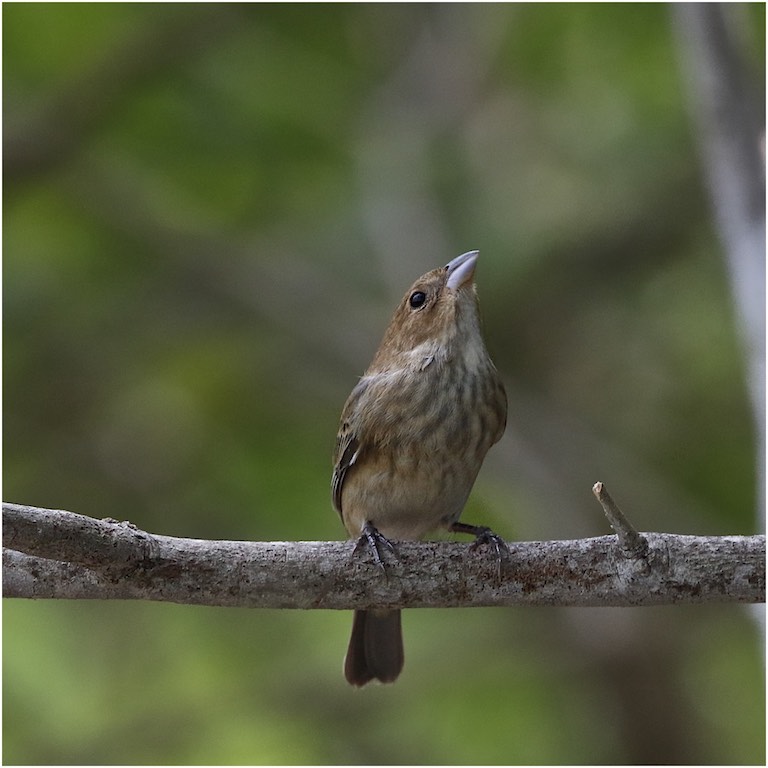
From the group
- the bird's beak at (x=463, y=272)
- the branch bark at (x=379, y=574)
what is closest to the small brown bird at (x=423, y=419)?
the bird's beak at (x=463, y=272)

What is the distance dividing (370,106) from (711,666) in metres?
3.60

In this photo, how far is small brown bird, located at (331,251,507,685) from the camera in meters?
3.88

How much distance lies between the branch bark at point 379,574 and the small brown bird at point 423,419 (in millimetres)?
679

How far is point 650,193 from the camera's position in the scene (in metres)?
6.03

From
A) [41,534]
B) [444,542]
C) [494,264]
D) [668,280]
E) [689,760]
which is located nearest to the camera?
[41,534]

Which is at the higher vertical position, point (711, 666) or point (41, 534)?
point (711, 666)

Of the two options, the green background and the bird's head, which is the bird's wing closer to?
the bird's head

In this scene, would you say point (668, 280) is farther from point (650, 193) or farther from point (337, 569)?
point (337, 569)

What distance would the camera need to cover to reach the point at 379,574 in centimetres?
311

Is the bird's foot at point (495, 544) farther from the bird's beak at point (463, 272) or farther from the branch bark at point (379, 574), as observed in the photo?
the bird's beak at point (463, 272)

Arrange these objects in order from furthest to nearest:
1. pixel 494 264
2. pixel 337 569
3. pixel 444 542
A: pixel 494 264 → pixel 444 542 → pixel 337 569

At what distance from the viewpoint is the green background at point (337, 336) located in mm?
5590

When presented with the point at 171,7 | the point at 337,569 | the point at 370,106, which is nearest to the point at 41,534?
the point at 337,569

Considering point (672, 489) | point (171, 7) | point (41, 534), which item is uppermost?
point (171, 7)
